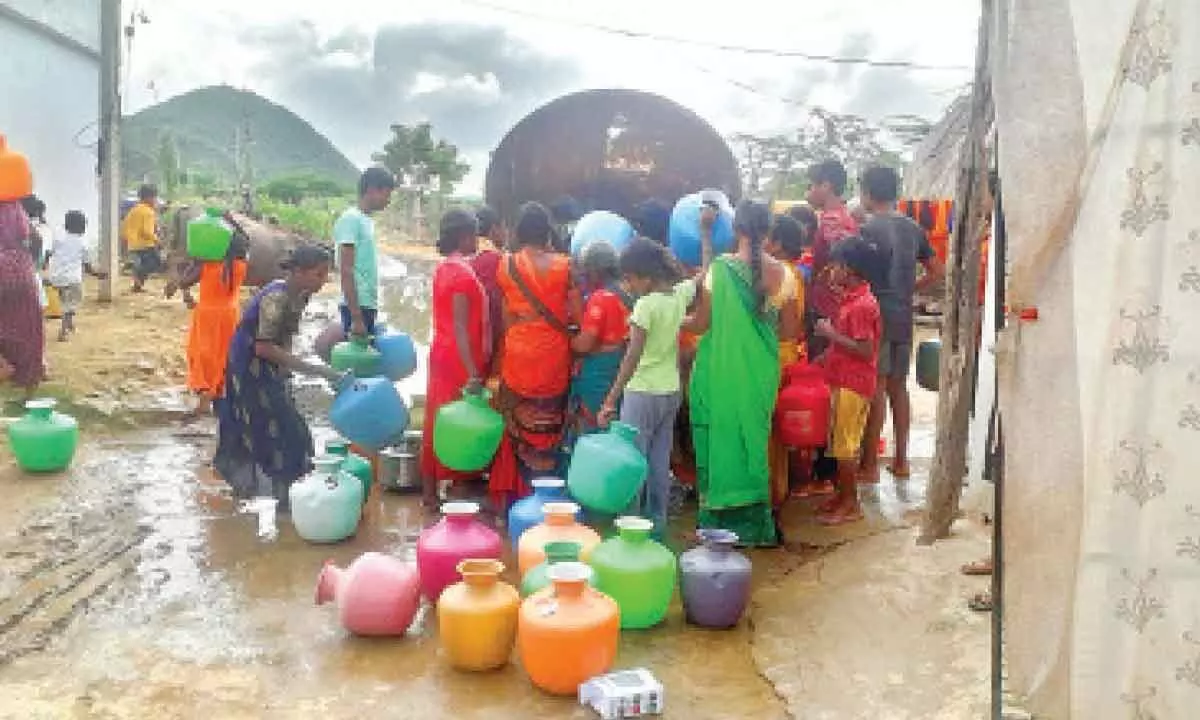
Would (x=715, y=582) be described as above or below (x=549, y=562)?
below

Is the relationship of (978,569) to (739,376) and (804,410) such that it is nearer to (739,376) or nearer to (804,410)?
(804,410)

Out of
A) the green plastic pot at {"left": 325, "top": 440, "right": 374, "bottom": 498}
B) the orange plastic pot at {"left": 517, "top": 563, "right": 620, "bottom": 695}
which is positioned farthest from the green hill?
the orange plastic pot at {"left": 517, "top": 563, "right": 620, "bottom": 695}

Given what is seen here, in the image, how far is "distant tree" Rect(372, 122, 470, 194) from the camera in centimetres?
3253

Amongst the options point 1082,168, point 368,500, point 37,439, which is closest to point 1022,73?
point 1082,168

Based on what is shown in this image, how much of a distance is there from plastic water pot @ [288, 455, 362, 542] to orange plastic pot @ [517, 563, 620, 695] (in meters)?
1.67

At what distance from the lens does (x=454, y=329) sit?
5082 mm

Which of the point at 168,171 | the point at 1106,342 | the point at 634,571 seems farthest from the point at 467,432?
the point at 168,171

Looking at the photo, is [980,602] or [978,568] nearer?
[980,602]

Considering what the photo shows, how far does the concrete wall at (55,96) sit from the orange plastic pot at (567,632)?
1066 centimetres

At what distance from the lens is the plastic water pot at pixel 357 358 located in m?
5.75

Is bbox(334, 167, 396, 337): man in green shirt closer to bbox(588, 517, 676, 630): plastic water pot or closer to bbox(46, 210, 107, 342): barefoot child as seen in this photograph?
bbox(588, 517, 676, 630): plastic water pot

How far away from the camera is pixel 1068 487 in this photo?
2506 mm

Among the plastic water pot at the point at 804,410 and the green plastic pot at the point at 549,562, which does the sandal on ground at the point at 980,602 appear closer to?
the plastic water pot at the point at 804,410

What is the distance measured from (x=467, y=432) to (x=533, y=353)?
50 cm
